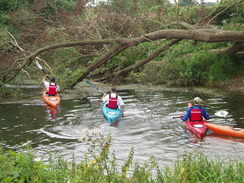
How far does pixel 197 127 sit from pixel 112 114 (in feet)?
10.6

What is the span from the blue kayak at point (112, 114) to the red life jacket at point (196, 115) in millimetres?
2712

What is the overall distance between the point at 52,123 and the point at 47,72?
6438 mm

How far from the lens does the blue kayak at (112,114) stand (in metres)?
12.5

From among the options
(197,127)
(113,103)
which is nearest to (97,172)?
(197,127)

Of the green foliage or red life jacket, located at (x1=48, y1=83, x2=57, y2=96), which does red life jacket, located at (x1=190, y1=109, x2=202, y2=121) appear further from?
red life jacket, located at (x1=48, y1=83, x2=57, y2=96)

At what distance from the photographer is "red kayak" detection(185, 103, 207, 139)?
404 inches

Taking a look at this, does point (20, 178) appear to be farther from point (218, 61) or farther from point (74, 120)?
point (218, 61)

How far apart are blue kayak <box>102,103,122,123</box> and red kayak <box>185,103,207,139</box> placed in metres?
2.57

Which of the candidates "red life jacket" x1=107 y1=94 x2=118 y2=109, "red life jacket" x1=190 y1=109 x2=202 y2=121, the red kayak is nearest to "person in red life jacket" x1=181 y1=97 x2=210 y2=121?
"red life jacket" x1=190 y1=109 x2=202 y2=121

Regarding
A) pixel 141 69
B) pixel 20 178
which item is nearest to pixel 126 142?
pixel 20 178

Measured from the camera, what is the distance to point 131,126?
12086mm

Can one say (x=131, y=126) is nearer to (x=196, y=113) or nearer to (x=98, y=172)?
(x=196, y=113)

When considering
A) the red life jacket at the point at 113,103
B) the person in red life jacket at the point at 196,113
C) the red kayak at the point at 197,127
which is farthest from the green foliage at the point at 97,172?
the red life jacket at the point at 113,103

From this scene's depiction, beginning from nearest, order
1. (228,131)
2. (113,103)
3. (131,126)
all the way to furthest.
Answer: (228,131)
(131,126)
(113,103)
